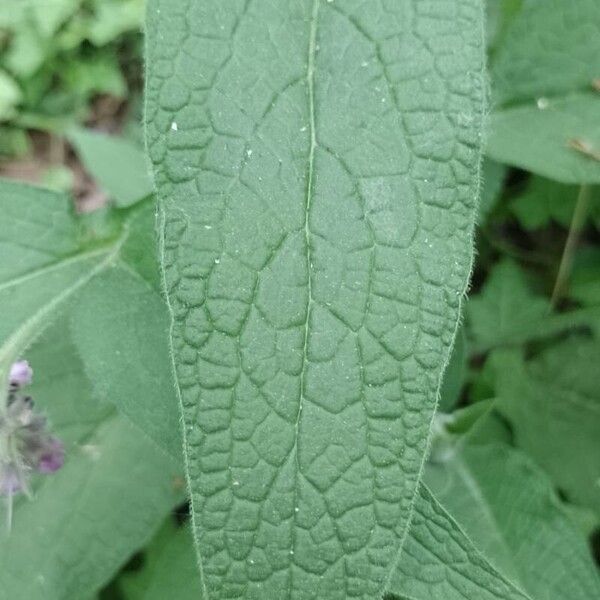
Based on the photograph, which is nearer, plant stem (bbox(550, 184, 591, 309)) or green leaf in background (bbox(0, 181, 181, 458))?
green leaf in background (bbox(0, 181, 181, 458))

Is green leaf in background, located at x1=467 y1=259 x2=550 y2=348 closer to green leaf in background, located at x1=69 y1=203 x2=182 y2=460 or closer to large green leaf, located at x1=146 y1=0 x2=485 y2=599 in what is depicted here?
green leaf in background, located at x1=69 y1=203 x2=182 y2=460

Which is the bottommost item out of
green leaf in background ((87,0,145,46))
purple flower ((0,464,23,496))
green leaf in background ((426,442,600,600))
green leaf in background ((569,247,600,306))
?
green leaf in background ((426,442,600,600))

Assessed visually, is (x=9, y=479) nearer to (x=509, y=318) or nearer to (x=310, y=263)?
(x=310, y=263)

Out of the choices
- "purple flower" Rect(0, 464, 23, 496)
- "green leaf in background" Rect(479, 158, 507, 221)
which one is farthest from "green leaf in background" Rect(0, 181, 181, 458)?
"green leaf in background" Rect(479, 158, 507, 221)

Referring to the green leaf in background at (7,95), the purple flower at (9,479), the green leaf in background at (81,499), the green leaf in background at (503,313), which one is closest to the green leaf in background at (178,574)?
the green leaf in background at (81,499)

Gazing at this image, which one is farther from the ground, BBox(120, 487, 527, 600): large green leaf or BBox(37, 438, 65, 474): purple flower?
BBox(37, 438, 65, 474): purple flower

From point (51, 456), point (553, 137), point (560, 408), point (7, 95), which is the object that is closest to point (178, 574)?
point (51, 456)

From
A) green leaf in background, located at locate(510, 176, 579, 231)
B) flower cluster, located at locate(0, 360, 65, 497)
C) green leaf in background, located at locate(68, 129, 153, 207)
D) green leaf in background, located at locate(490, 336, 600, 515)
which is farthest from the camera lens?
green leaf in background, located at locate(510, 176, 579, 231)

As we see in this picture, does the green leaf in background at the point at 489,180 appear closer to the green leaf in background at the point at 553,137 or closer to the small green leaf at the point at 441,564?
the green leaf in background at the point at 553,137
